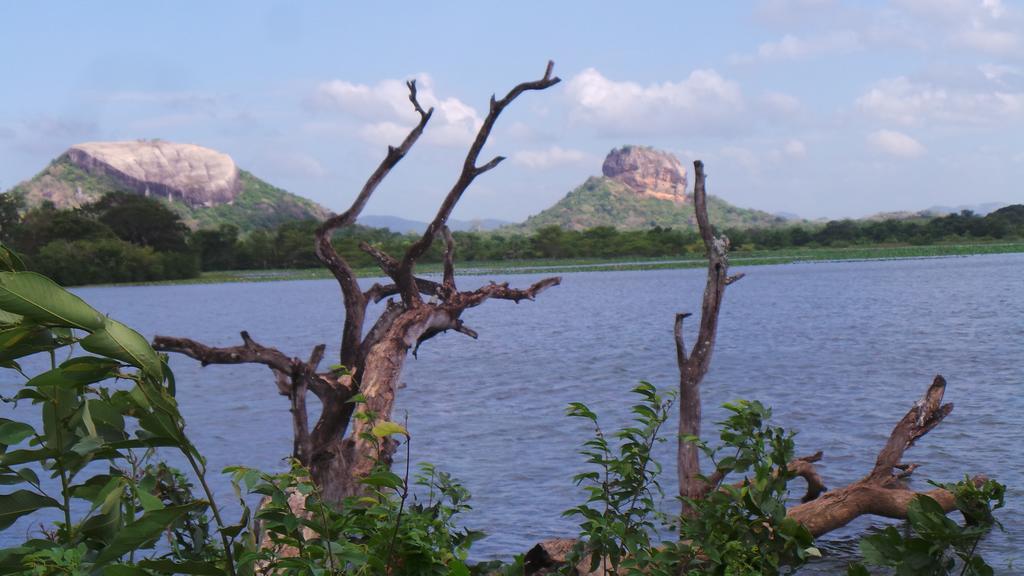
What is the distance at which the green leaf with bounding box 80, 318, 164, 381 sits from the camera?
1.12 m

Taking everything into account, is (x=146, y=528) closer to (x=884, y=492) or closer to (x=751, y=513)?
(x=751, y=513)

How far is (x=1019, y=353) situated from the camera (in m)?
26.8

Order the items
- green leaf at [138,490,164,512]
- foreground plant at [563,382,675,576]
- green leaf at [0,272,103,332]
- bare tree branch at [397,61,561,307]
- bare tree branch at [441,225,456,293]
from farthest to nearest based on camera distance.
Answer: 1. bare tree branch at [441,225,456,293]
2. bare tree branch at [397,61,561,307]
3. foreground plant at [563,382,675,576]
4. green leaf at [138,490,164,512]
5. green leaf at [0,272,103,332]

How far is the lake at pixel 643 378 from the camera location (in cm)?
1307

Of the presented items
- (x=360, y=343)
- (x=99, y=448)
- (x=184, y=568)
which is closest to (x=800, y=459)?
(x=360, y=343)

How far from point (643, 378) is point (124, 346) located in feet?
79.9

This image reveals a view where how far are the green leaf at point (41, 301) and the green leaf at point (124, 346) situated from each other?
0.8 inches

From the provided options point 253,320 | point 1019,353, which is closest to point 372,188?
point 1019,353

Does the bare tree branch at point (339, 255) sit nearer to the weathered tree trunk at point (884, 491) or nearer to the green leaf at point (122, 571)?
the weathered tree trunk at point (884, 491)

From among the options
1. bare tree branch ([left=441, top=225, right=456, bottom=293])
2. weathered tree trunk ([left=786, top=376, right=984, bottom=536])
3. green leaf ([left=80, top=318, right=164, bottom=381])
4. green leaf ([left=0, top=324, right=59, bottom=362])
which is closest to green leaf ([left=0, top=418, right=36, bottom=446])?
green leaf ([left=0, top=324, right=59, bottom=362])

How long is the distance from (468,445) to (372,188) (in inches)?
338

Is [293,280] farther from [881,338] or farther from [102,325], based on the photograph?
[102,325]

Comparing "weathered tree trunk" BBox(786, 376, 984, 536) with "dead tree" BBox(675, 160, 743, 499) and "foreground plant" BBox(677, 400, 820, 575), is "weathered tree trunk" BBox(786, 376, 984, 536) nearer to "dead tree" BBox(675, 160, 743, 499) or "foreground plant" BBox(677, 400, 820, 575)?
"dead tree" BBox(675, 160, 743, 499)

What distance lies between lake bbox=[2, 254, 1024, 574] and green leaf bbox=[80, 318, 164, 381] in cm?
135
